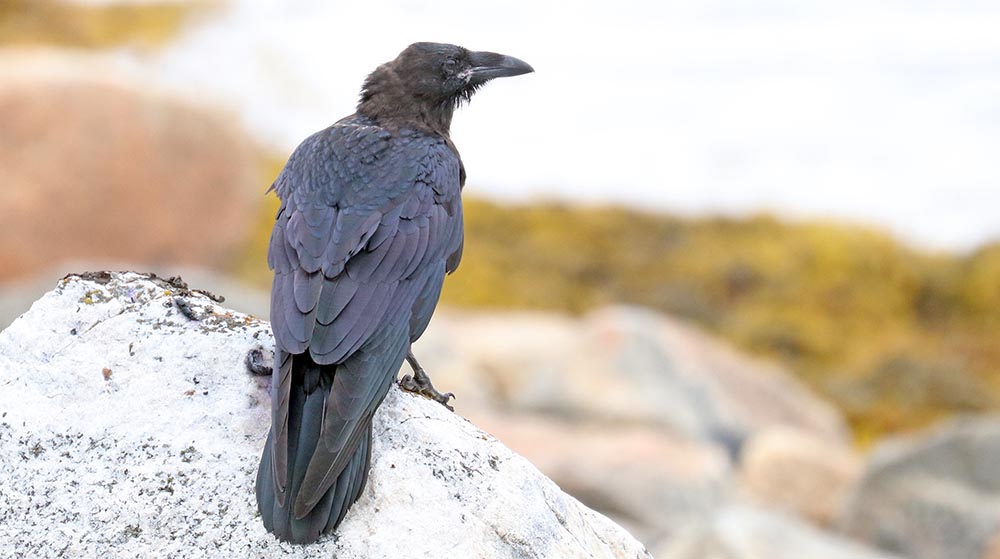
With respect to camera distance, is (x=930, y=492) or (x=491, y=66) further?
(x=930, y=492)

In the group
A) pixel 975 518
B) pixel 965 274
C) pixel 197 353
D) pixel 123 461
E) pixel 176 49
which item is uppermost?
pixel 965 274

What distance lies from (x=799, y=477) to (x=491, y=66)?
272 inches

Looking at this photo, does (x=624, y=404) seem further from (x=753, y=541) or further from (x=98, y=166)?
(x=98, y=166)

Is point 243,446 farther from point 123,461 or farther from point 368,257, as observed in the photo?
point 368,257

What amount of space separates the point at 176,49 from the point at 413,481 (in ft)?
82.7

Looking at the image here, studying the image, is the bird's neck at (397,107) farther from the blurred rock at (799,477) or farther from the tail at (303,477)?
the blurred rock at (799,477)

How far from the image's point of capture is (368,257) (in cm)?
414

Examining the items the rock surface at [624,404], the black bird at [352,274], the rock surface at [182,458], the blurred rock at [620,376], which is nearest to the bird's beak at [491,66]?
the black bird at [352,274]

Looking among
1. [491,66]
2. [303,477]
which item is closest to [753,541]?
[491,66]

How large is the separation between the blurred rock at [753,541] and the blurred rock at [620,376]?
13.4 feet

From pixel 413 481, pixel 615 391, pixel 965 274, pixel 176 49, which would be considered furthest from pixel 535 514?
pixel 176 49

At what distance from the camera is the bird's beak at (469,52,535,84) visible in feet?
18.8

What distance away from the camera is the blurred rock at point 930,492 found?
30.7 feet

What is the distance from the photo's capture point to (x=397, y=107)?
545 cm
